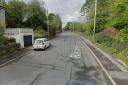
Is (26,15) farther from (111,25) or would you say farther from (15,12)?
(111,25)

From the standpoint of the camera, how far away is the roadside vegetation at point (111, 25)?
65.2ft

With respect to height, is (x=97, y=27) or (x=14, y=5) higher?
(x=14, y=5)

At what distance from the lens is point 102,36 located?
118 ft

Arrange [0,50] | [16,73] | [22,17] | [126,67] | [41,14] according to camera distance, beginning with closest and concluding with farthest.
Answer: [16,73]
[126,67]
[0,50]
[22,17]
[41,14]

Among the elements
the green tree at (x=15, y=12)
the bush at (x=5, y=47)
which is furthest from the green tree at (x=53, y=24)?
the bush at (x=5, y=47)

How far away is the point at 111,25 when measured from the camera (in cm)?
3384

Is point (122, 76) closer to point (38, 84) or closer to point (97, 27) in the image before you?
point (38, 84)

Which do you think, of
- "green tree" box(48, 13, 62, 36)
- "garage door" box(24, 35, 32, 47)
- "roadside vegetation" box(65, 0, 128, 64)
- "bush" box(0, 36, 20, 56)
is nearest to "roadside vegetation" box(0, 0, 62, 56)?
"garage door" box(24, 35, 32, 47)

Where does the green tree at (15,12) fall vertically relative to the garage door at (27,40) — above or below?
above

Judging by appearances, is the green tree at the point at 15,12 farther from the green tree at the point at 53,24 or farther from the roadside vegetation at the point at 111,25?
the green tree at the point at 53,24

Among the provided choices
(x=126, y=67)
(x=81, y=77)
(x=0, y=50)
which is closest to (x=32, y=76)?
(x=81, y=77)

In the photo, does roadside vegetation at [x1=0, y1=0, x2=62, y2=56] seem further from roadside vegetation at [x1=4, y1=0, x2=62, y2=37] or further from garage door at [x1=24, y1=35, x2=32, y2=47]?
garage door at [x1=24, y1=35, x2=32, y2=47]

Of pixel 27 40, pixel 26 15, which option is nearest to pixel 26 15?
pixel 26 15

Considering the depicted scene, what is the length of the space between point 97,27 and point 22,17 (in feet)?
62.1
